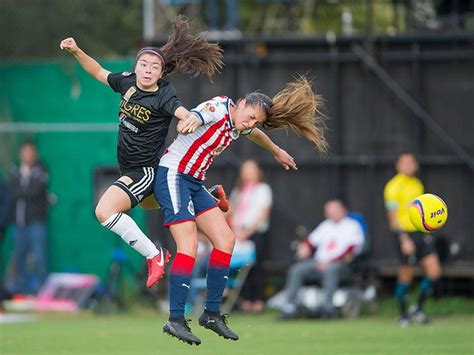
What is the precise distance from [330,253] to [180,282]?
20.2ft

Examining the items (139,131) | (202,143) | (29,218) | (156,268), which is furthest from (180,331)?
(29,218)

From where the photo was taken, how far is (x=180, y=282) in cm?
980

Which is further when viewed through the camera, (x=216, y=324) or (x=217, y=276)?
(x=217, y=276)

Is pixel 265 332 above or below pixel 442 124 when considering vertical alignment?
below

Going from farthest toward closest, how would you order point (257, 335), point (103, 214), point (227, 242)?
point (257, 335) → point (227, 242) → point (103, 214)

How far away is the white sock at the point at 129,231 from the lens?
385 inches

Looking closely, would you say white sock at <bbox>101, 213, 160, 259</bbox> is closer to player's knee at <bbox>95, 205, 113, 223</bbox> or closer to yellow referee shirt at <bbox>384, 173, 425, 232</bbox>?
player's knee at <bbox>95, 205, 113, 223</bbox>

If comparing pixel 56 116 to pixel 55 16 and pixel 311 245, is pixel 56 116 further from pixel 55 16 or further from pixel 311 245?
pixel 311 245

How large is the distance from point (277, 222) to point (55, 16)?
5.64 metres

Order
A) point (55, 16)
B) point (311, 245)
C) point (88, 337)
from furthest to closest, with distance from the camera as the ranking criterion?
point (55, 16)
point (311, 245)
point (88, 337)

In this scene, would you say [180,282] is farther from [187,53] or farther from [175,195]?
[187,53]

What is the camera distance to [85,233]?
741 inches


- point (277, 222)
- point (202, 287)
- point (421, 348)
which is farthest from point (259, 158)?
point (421, 348)

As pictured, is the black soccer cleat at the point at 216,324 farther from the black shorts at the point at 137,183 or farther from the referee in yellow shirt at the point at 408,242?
the referee in yellow shirt at the point at 408,242
